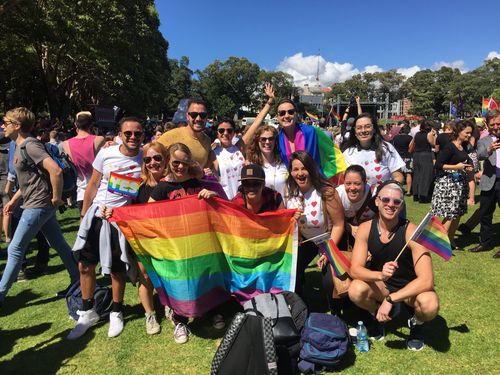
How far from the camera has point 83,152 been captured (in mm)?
4801

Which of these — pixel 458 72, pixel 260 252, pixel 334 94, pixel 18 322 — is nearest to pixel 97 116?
pixel 18 322

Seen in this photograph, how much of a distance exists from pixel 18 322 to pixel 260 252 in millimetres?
2938

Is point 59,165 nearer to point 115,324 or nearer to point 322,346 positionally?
point 115,324

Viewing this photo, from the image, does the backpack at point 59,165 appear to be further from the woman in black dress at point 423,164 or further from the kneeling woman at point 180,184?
the woman in black dress at point 423,164

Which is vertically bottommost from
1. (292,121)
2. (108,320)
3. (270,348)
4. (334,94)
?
(108,320)

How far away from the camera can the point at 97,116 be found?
18.8 meters

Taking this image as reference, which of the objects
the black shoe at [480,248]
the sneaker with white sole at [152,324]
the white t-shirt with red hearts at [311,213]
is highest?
the white t-shirt with red hearts at [311,213]

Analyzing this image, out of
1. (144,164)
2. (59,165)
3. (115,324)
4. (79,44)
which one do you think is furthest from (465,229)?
(79,44)

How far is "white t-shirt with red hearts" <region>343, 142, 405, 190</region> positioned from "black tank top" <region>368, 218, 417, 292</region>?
101cm

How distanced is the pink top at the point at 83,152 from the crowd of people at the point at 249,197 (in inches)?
0.5

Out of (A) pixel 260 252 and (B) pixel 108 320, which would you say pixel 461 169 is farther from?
(B) pixel 108 320

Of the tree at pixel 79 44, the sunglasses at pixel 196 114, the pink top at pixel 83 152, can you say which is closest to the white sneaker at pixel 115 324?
the pink top at pixel 83 152

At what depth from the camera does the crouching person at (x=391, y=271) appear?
10.3ft

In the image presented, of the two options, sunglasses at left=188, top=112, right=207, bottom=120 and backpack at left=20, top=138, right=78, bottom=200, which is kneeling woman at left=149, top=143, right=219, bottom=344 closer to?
sunglasses at left=188, top=112, right=207, bottom=120
